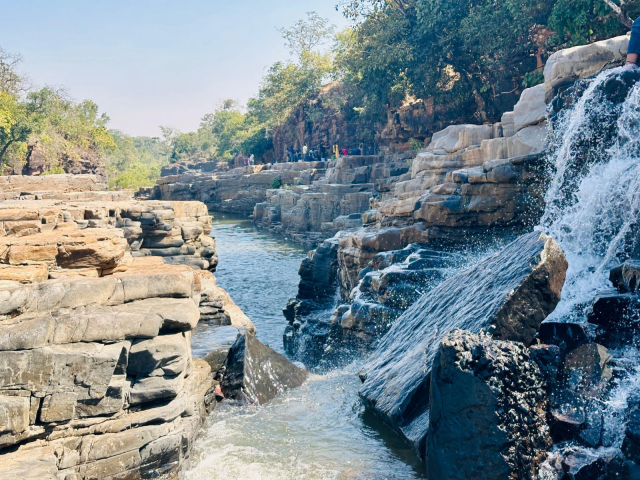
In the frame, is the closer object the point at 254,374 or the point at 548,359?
the point at 548,359

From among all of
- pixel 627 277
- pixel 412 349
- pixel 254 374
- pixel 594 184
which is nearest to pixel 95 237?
pixel 254 374

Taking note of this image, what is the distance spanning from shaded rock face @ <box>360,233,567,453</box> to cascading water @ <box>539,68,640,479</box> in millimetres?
919

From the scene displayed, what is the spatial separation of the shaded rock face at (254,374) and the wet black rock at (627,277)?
3.65m

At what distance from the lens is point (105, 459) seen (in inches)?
173

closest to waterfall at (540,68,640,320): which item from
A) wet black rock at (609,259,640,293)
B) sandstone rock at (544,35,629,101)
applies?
wet black rock at (609,259,640,293)

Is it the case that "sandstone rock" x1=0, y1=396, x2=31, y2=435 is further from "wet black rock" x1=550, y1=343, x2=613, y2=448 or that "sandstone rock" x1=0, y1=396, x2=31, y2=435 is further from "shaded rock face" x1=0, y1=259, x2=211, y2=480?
"wet black rock" x1=550, y1=343, x2=613, y2=448


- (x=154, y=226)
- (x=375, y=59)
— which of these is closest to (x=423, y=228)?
(x=154, y=226)

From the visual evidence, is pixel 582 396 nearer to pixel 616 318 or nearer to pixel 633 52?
pixel 616 318

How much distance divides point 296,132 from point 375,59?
2005cm

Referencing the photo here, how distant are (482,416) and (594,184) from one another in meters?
6.02

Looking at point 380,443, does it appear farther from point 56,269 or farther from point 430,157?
point 430,157

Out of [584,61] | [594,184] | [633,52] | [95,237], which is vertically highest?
[584,61]

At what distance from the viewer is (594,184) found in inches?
343

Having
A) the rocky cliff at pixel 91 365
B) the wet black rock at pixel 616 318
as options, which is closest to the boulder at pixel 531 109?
the wet black rock at pixel 616 318
